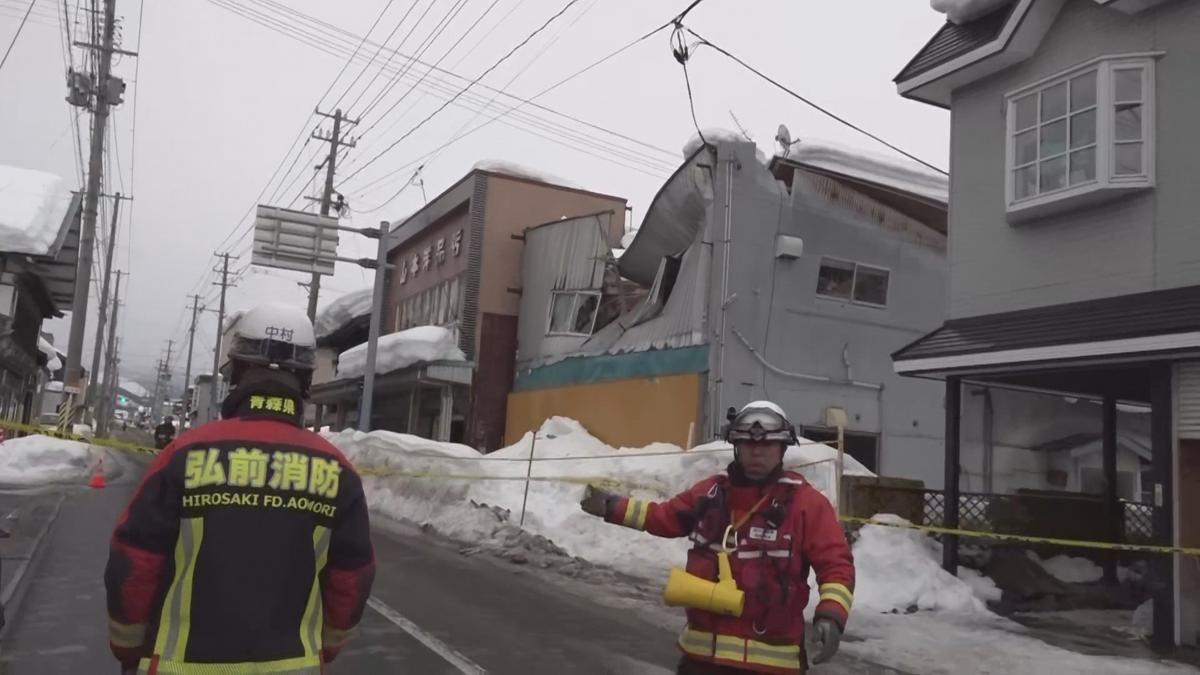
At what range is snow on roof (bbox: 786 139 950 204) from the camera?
19.6 metres

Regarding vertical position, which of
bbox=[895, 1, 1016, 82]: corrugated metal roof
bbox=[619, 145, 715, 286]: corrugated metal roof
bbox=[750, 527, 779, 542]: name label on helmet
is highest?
bbox=[895, 1, 1016, 82]: corrugated metal roof

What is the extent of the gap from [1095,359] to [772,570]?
7.91 metres

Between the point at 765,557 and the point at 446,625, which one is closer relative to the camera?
the point at 765,557

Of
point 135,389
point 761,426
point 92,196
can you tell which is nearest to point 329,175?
point 92,196

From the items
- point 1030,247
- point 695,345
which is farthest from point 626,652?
point 695,345

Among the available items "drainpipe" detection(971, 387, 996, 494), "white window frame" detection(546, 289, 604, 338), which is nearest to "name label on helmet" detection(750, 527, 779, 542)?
"drainpipe" detection(971, 387, 996, 494)

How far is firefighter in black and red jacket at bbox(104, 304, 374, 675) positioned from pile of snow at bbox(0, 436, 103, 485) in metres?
22.5

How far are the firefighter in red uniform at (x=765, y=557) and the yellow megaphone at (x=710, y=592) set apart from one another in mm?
58

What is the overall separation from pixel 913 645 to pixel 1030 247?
5.78 m

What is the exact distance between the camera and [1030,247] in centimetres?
1226

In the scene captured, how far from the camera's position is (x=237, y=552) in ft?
8.59

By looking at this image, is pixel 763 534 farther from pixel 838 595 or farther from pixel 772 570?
pixel 838 595

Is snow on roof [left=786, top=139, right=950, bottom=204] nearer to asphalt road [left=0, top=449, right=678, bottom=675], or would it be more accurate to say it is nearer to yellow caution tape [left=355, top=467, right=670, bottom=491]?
yellow caution tape [left=355, top=467, right=670, bottom=491]

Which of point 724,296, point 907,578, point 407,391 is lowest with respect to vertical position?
point 907,578
